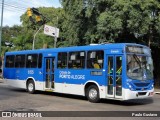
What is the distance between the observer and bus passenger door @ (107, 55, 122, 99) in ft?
52.6

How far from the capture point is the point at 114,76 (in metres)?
16.3

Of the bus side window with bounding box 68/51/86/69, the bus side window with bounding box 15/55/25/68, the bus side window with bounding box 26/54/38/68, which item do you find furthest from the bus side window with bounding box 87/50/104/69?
the bus side window with bounding box 15/55/25/68

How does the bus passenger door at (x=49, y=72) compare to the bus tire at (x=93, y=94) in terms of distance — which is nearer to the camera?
the bus tire at (x=93, y=94)

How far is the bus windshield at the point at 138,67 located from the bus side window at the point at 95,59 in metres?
1.56

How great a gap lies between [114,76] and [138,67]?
117 centimetres

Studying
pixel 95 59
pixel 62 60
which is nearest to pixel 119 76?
pixel 95 59

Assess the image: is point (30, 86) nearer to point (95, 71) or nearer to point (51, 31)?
point (95, 71)

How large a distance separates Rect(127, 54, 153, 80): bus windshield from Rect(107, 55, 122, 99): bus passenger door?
0.46m

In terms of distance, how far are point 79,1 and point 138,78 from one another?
1482cm

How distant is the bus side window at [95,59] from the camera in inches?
671

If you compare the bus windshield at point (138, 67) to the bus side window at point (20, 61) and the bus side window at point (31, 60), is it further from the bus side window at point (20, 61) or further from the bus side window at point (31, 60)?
the bus side window at point (20, 61)

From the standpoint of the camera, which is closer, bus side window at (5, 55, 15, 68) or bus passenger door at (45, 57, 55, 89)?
bus passenger door at (45, 57, 55, 89)

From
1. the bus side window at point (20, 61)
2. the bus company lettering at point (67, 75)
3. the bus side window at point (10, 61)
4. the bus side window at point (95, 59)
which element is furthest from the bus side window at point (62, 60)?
the bus side window at point (10, 61)

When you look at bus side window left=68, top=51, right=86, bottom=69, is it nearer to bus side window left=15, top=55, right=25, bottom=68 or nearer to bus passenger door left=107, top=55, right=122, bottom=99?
bus passenger door left=107, top=55, right=122, bottom=99
